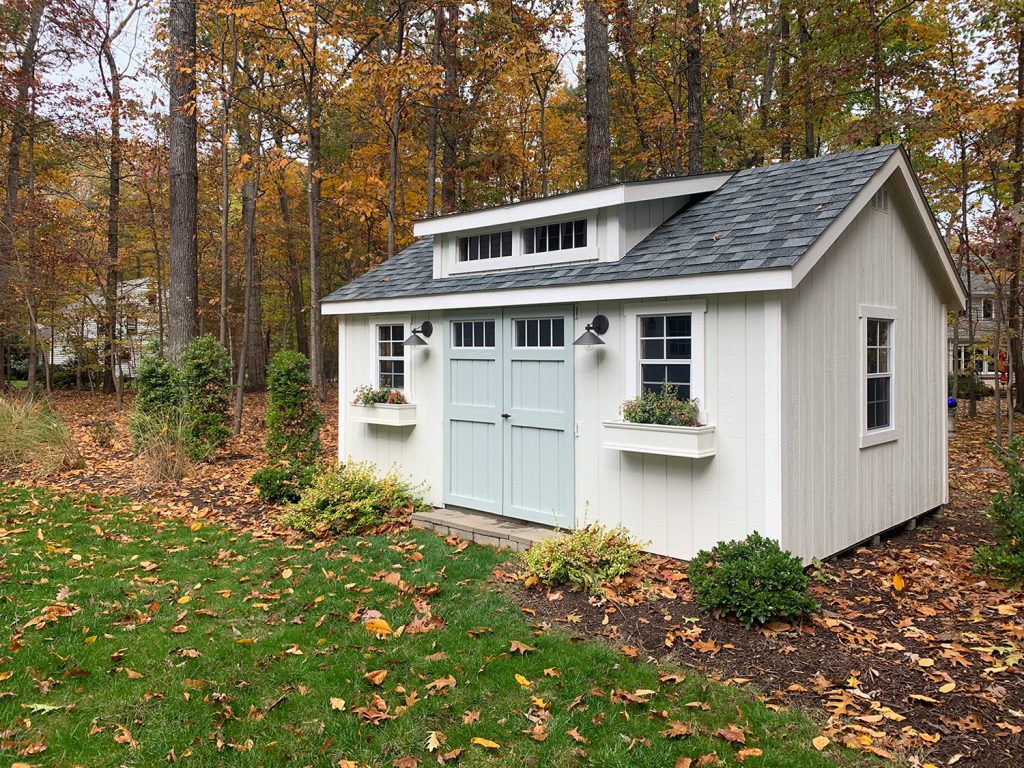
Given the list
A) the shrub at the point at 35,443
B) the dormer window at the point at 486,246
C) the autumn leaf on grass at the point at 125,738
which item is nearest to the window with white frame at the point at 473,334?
the dormer window at the point at 486,246

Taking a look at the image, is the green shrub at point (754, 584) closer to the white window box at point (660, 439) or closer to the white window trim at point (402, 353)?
the white window box at point (660, 439)

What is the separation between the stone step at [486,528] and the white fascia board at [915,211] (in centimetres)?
329

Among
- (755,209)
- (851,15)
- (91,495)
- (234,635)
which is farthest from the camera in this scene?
(851,15)

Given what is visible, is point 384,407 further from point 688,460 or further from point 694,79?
point 694,79

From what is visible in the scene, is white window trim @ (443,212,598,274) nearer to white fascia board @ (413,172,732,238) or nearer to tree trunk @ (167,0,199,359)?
white fascia board @ (413,172,732,238)

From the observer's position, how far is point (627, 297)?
19.7ft

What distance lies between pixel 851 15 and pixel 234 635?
15060 mm

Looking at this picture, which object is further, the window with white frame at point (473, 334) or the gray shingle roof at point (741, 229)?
the window with white frame at point (473, 334)

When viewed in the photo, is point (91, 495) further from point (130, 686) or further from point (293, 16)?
point (293, 16)

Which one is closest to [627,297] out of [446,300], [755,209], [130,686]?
[755,209]

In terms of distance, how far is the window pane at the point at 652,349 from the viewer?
6109mm

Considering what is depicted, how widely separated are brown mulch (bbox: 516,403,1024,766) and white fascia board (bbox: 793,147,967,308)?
2.49 m

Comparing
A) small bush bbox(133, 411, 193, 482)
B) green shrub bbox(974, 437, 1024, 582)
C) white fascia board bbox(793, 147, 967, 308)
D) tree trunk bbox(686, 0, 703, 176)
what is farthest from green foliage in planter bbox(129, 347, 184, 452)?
tree trunk bbox(686, 0, 703, 176)

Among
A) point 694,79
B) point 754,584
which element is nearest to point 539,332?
point 754,584
